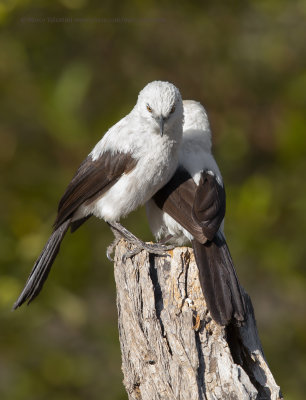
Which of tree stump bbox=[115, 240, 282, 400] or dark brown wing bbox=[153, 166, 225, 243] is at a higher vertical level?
dark brown wing bbox=[153, 166, 225, 243]

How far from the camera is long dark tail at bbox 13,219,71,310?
4.66 m

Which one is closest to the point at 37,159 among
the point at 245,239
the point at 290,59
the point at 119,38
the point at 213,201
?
the point at 119,38

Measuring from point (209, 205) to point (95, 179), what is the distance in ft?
2.50

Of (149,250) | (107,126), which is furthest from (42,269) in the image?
(107,126)

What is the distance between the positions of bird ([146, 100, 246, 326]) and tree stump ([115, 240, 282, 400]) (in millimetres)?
73

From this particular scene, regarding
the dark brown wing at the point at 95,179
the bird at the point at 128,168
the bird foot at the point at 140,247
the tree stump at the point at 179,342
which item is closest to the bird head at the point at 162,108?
the bird at the point at 128,168

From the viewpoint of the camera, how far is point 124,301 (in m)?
3.73

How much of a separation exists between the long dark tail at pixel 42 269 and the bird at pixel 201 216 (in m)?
0.60

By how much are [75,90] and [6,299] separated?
6.42ft

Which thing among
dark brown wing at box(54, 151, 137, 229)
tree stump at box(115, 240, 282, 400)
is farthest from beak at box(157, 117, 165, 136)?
tree stump at box(115, 240, 282, 400)

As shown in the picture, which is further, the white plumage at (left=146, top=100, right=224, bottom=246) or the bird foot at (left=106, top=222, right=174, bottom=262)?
the white plumage at (left=146, top=100, right=224, bottom=246)

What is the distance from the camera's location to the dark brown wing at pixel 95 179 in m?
4.42

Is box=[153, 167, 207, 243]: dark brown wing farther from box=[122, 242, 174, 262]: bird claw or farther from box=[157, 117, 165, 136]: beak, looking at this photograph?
box=[157, 117, 165, 136]: beak

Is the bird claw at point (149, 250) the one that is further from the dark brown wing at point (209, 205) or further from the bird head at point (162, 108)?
the bird head at point (162, 108)
